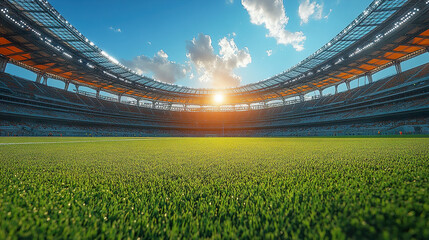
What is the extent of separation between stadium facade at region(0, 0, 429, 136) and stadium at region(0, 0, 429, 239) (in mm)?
211

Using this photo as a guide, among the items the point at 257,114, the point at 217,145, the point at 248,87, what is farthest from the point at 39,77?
the point at 257,114

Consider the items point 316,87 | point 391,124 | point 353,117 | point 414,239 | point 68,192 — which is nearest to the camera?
point 414,239

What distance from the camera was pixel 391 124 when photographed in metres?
21.8

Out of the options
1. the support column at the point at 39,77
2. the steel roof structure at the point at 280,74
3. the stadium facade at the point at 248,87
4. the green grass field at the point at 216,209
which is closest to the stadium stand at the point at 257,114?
the stadium facade at the point at 248,87

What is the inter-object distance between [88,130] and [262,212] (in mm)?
37459

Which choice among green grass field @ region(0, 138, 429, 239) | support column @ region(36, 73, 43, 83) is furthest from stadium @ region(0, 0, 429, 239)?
support column @ region(36, 73, 43, 83)

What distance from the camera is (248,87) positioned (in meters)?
36.1

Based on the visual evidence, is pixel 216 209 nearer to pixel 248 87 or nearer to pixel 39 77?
pixel 248 87

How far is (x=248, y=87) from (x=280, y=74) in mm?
8477

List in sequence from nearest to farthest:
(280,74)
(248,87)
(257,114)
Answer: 1. (280,74)
2. (248,87)
3. (257,114)

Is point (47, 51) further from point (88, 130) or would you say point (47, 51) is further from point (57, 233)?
point (57, 233)

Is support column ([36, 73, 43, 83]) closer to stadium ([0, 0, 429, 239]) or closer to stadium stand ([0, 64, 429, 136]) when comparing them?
stadium ([0, 0, 429, 239])

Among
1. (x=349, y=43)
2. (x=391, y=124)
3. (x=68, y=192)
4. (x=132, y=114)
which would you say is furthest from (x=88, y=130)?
(x=391, y=124)

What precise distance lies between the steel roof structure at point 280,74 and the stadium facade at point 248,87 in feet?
0.35
